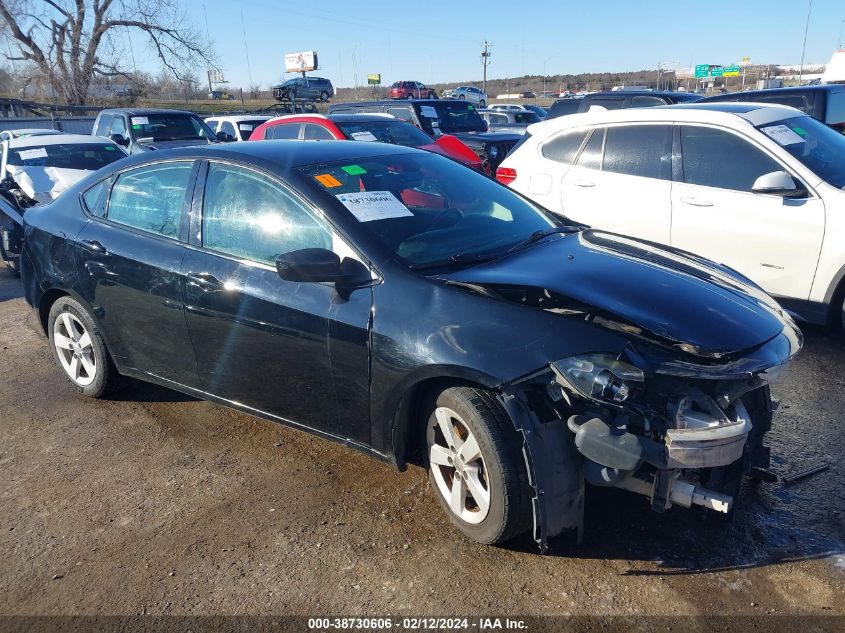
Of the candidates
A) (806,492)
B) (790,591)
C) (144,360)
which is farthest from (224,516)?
(806,492)

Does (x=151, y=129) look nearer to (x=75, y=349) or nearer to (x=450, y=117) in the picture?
(x=450, y=117)

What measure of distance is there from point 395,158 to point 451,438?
178 centimetres

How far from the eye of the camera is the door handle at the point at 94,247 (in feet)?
13.7

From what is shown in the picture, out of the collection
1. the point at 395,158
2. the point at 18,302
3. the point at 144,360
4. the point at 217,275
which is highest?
the point at 395,158

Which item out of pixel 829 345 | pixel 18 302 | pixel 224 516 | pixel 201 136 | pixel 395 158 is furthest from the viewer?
pixel 201 136

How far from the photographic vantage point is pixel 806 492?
10.8ft

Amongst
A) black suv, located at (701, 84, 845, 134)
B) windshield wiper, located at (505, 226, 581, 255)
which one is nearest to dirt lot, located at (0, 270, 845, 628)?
windshield wiper, located at (505, 226, 581, 255)

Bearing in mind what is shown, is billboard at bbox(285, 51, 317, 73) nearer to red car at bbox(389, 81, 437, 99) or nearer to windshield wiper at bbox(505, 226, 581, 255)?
red car at bbox(389, 81, 437, 99)

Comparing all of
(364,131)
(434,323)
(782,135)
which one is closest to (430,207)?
(434,323)

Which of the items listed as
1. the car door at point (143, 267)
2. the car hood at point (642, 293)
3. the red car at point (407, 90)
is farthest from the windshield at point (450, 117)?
the red car at point (407, 90)

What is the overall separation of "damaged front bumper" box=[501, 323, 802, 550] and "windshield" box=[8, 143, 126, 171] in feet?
→ 30.5

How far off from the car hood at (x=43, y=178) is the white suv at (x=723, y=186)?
6528 millimetres

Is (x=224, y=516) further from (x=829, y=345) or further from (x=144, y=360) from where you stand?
(x=829, y=345)

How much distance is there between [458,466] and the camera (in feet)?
9.65
